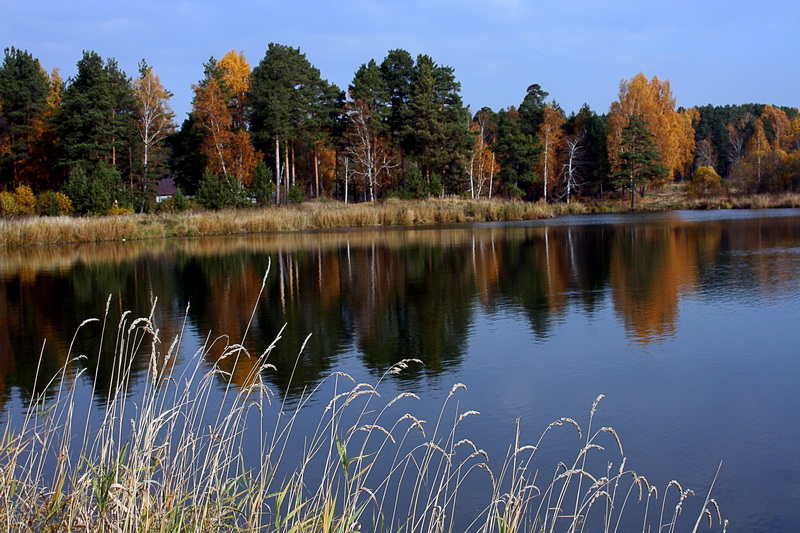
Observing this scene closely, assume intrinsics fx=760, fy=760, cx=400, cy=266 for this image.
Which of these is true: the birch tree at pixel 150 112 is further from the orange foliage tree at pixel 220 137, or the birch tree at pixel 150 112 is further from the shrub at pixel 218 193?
the shrub at pixel 218 193

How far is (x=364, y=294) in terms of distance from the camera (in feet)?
47.7

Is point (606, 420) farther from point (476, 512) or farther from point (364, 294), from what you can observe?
point (364, 294)

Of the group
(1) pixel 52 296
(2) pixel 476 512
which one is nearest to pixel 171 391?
(2) pixel 476 512

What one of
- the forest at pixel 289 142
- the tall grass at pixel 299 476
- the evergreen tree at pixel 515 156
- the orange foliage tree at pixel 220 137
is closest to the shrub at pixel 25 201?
the forest at pixel 289 142

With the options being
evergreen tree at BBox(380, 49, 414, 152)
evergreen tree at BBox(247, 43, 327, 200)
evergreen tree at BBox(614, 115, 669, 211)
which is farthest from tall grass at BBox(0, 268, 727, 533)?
evergreen tree at BBox(614, 115, 669, 211)

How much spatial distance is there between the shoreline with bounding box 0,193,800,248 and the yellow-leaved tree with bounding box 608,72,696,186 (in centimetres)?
971

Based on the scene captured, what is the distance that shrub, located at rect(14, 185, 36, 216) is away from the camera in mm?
43281

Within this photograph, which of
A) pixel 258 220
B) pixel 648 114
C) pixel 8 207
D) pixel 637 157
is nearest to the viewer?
pixel 258 220

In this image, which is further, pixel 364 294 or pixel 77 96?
pixel 77 96

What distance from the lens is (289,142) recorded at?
55469 millimetres

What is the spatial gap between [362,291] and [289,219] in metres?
25.9

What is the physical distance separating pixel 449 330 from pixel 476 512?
5892 millimetres

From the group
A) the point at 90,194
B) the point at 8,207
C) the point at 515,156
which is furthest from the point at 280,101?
the point at 515,156

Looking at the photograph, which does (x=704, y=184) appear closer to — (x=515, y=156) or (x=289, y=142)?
(x=515, y=156)
